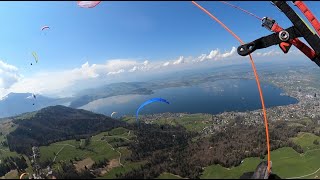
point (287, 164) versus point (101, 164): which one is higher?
point (101, 164)

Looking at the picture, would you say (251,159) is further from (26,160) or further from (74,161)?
(26,160)

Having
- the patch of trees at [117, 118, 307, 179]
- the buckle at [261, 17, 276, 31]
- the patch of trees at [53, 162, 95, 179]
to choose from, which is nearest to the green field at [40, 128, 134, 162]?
the patch of trees at [117, 118, 307, 179]

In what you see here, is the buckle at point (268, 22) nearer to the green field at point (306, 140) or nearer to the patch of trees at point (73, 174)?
the patch of trees at point (73, 174)

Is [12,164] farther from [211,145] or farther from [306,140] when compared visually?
[306,140]

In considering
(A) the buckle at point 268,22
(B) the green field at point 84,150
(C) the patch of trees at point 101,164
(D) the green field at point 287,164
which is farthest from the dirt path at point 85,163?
(A) the buckle at point 268,22

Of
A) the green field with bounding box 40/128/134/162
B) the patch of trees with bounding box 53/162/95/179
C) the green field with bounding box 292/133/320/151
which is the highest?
the patch of trees with bounding box 53/162/95/179

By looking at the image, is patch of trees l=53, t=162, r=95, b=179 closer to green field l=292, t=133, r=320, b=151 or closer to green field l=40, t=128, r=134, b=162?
green field l=40, t=128, r=134, b=162

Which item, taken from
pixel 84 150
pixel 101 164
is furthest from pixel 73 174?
pixel 84 150
